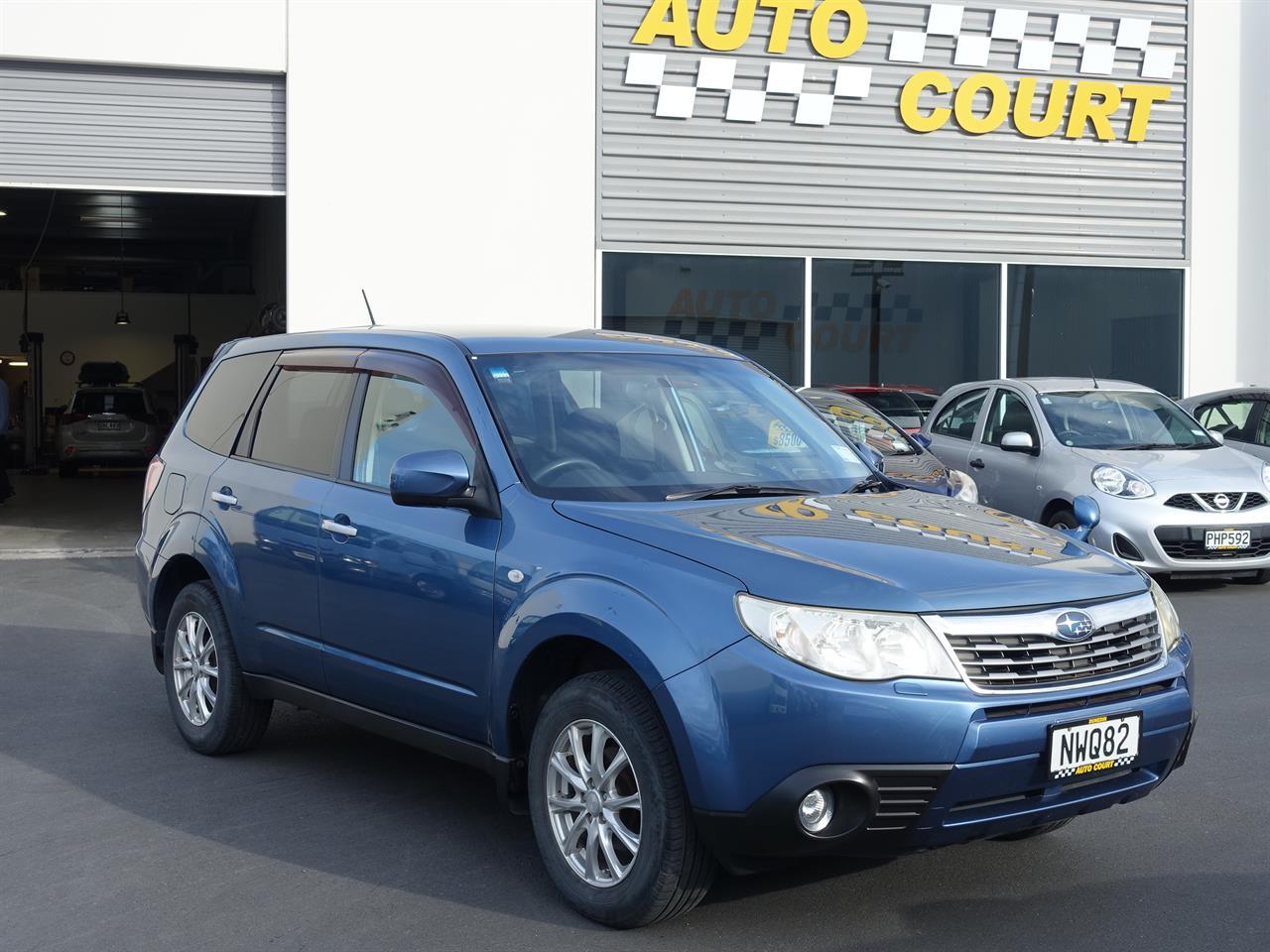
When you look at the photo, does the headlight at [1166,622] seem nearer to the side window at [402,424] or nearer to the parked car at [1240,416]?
the side window at [402,424]

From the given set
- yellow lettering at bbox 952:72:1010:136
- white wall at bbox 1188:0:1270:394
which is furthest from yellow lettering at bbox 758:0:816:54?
white wall at bbox 1188:0:1270:394

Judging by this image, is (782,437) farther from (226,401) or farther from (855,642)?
(226,401)

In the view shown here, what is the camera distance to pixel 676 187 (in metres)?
14.6

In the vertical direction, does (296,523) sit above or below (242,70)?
below

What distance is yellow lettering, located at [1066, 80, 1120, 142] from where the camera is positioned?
15656mm

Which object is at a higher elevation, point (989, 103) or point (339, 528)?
point (989, 103)

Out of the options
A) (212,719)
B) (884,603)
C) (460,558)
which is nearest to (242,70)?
Result: (212,719)

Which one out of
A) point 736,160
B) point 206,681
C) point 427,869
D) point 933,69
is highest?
point 933,69

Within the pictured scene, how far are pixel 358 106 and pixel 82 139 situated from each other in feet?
8.07

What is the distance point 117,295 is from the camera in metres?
37.1

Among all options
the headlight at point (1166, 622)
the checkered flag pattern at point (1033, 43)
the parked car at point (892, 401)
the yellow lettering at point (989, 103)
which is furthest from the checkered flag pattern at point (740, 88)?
the headlight at point (1166, 622)

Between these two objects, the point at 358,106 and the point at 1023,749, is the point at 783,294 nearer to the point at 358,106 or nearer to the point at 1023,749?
the point at 358,106

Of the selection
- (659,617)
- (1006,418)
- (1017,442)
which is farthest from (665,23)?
(659,617)

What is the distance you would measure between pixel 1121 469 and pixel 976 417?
190 centimetres
